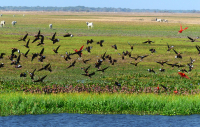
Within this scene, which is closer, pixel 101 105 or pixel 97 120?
→ pixel 97 120

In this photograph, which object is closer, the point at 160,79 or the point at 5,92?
the point at 5,92

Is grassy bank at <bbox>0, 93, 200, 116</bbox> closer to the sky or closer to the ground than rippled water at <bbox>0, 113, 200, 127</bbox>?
closer to the sky

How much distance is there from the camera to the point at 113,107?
64.2 ft

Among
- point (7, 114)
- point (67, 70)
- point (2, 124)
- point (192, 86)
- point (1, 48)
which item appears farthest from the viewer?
point (1, 48)

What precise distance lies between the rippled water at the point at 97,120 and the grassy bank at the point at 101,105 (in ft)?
1.36

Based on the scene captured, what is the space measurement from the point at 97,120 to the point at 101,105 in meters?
1.25

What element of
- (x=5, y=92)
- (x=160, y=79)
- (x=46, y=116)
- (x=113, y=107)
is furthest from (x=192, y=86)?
(x=5, y=92)

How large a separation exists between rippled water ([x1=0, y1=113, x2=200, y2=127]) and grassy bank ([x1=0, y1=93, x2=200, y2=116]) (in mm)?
414

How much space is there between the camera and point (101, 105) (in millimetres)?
19531

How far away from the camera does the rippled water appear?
1786cm

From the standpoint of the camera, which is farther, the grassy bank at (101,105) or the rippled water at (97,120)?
the grassy bank at (101,105)

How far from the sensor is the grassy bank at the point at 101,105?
63.3 ft

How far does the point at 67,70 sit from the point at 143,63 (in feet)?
27.9

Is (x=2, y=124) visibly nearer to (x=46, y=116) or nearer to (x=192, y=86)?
(x=46, y=116)
